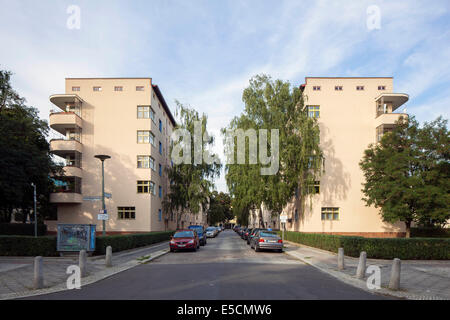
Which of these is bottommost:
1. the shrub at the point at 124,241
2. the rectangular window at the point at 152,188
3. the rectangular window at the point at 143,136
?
the shrub at the point at 124,241

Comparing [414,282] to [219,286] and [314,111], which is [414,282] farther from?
[314,111]

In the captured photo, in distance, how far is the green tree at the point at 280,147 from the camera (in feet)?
101

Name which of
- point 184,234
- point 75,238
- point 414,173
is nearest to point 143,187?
point 184,234

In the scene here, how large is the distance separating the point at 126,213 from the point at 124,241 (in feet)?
45.9

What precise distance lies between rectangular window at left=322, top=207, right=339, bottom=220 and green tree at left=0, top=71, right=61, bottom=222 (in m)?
26.1

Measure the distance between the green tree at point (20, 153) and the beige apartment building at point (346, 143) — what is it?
24.5 m

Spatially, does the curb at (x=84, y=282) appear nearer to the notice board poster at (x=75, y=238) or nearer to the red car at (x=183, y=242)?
the notice board poster at (x=75, y=238)

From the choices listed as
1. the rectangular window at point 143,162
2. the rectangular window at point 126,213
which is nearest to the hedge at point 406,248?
the rectangular window at point 143,162

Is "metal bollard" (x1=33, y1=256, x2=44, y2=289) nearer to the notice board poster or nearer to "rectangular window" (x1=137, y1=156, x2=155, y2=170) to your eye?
the notice board poster

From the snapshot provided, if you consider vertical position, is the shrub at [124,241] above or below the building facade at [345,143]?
below

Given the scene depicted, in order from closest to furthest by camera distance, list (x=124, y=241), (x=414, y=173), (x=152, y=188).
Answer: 1. (x=124, y=241)
2. (x=414, y=173)
3. (x=152, y=188)

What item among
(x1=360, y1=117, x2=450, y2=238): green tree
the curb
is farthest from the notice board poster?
(x1=360, y1=117, x2=450, y2=238): green tree

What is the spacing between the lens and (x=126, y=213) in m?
34.6
